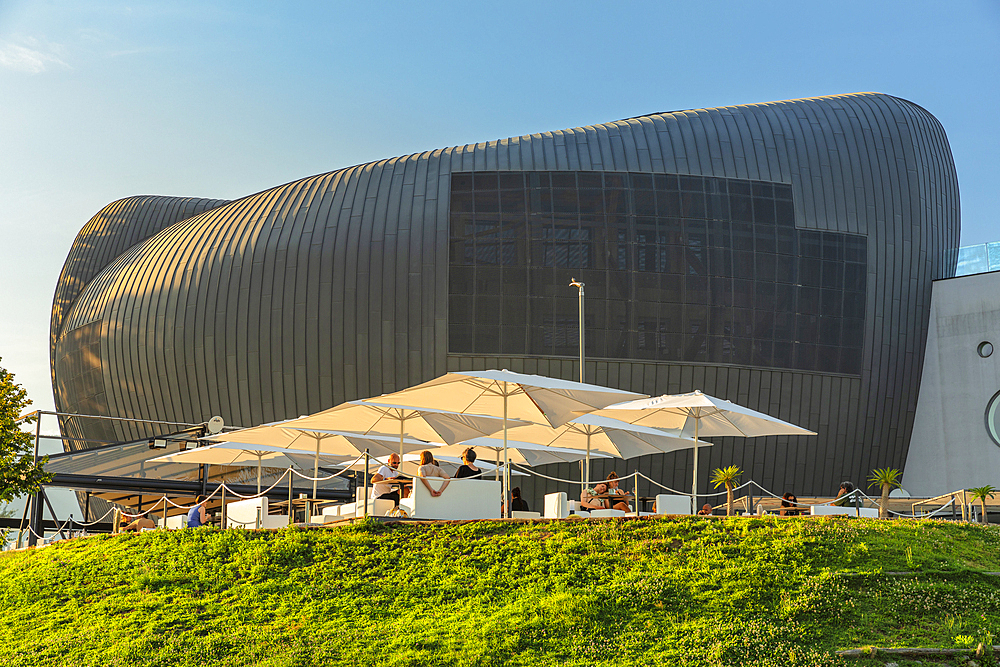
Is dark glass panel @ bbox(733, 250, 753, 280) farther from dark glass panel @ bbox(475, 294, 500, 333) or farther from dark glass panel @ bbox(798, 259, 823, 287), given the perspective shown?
dark glass panel @ bbox(475, 294, 500, 333)

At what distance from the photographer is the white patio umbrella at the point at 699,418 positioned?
16.0 m

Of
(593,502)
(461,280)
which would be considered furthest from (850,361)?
(593,502)

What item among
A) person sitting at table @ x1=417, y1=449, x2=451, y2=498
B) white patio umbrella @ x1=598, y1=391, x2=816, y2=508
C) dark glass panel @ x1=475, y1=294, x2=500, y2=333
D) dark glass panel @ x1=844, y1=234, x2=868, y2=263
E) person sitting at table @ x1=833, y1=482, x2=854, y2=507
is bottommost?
person sitting at table @ x1=833, y1=482, x2=854, y2=507

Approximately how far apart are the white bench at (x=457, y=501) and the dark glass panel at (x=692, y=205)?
713 inches

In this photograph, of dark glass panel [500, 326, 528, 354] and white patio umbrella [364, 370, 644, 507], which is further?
dark glass panel [500, 326, 528, 354]

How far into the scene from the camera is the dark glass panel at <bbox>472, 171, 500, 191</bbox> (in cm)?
3116

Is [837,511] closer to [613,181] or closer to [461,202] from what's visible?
[613,181]

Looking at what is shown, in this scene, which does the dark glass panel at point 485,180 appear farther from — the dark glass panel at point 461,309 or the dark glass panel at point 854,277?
the dark glass panel at point 854,277

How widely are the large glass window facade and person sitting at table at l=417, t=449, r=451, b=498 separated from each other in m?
15.3

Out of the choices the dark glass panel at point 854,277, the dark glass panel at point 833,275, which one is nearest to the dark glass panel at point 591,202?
the dark glass panel at point 833,275

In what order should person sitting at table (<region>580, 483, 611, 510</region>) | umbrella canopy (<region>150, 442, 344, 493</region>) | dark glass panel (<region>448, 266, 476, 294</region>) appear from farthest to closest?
dark glass panel (<region>448, 266, 476, 294</region>)
umbrella canopy (<region>150, 442, 344, 493</region>)
person sitting at table (<region>580, 483, 611, 510</region>)

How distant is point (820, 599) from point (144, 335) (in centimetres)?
2831

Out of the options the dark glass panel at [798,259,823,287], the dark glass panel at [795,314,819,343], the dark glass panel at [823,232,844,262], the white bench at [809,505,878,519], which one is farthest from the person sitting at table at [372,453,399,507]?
the dark glass panel at [823,232,844,262]

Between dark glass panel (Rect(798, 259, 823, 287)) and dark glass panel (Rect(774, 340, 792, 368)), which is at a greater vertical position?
dark glass panel (Rect(798, 259, 823, 287))
